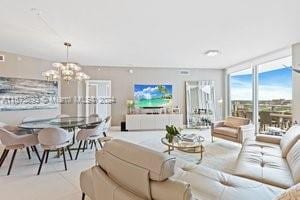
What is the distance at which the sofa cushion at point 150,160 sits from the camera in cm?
124

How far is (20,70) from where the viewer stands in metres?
5.94

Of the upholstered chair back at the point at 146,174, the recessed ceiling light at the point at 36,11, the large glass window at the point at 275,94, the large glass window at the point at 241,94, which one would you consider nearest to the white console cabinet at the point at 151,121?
the large glass window at the point at 241,94

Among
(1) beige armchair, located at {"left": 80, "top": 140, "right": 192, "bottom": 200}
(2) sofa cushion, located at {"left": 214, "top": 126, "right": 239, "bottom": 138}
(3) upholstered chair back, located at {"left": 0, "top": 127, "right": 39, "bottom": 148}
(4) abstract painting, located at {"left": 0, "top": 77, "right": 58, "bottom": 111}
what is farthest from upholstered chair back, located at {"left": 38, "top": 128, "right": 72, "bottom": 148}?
(2) sofa cushion, located at {"left": 214, "top": 126, "right": 239, "bottom": 138}

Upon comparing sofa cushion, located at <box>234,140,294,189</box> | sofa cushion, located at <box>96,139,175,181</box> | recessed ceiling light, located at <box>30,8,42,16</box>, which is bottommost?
sofa cushion, located at <box>234,140,294,189</box>

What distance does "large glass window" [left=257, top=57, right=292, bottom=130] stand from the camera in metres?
5.46

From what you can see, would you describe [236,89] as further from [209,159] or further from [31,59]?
[31,59]

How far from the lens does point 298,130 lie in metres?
2.96

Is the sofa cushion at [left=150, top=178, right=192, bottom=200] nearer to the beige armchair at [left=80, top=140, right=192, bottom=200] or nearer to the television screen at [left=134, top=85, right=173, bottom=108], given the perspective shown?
the beige armchair at [left=80, top=140, right=192, bottom=200]

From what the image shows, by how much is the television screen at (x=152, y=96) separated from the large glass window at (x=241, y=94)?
2547mm

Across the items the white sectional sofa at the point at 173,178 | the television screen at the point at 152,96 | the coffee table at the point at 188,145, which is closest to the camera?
the white sectional sofa at the point at 173,178

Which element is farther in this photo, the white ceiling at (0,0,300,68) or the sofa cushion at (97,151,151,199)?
the white ceiling at (0,0,300,68)

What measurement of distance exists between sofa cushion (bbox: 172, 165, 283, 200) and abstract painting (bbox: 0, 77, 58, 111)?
5.62 metres

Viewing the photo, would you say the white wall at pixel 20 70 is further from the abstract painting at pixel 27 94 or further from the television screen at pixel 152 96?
the television screen at pixel 152 96


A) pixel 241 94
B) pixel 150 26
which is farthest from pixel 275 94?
pixel 150 26
